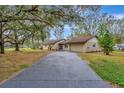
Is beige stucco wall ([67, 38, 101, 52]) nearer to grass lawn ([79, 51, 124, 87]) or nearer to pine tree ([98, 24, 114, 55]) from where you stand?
pine tree ([98, 24, 114, 55])

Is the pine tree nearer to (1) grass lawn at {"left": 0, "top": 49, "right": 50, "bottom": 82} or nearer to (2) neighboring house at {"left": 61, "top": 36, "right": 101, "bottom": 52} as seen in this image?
(2) neighboring house at {"left": 61, "top": 36, "right": 101, "bottom": 52}

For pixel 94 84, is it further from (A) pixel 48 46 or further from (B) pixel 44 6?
(A) pixel 48 46

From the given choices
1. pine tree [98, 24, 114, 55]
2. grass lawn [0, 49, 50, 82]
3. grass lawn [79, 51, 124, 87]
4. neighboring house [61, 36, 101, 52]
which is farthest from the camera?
neighboring house [61, 36, 101, 52]

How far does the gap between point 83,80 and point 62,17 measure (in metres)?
6.48

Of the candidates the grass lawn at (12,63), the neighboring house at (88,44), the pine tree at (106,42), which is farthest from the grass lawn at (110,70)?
the neighboring house at (88,44)

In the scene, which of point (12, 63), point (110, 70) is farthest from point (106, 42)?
point (110, 70)

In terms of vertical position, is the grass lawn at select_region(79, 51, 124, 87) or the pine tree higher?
the pine tree

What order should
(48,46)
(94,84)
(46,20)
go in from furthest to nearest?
(48,46) < (46,20) < (94,84)

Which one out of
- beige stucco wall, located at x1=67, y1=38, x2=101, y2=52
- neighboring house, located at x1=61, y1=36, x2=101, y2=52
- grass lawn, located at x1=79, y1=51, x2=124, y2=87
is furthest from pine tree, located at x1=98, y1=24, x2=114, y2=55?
grass lawn, located at x1=79, y1=51, x2=124, y2=87

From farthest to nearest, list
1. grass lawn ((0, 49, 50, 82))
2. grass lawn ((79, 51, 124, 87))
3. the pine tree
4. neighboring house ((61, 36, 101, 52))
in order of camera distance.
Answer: neighboring house ((61, 36, 101, 52)) < the pine tree < grass lawn ((0, 49, 50, 82)) < grass lawn ((79, 51, 124, 87))

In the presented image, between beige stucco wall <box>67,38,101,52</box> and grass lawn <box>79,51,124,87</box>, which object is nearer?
grass lawn <box>79,51,124,87</box>

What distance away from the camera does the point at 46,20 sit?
55.9ft
